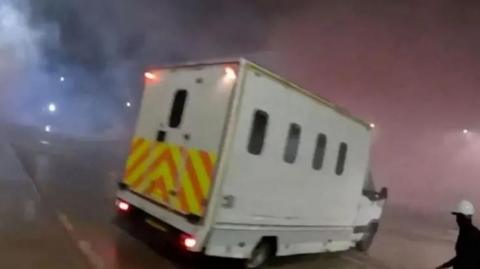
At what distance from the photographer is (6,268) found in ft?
19.3

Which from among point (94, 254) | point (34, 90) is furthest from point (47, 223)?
point (34, 90)

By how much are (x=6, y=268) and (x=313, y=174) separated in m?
4.41

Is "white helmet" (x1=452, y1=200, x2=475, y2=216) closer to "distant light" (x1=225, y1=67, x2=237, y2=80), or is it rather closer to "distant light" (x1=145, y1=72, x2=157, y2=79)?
"distant light" (x1=225, y1=67, x2=237, y2=80)

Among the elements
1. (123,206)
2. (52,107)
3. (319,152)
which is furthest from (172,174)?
(52,107)

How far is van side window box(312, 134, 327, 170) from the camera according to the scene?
820 centimetres

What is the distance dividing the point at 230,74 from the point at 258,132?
0.83 meters

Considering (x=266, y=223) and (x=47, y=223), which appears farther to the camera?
(x=47, y=223)

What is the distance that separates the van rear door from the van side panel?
0.92ft

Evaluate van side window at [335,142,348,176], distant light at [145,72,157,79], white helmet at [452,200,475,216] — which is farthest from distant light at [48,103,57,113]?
white helmet at [452,200,475,216]

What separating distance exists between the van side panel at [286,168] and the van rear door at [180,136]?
279 mm

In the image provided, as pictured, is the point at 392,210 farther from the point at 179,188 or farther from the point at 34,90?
the point at 34,90

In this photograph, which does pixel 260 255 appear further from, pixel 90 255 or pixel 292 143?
pixel 90 255

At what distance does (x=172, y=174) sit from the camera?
7.13 meters

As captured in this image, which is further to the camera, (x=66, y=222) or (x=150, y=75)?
(x=66, y=222)
